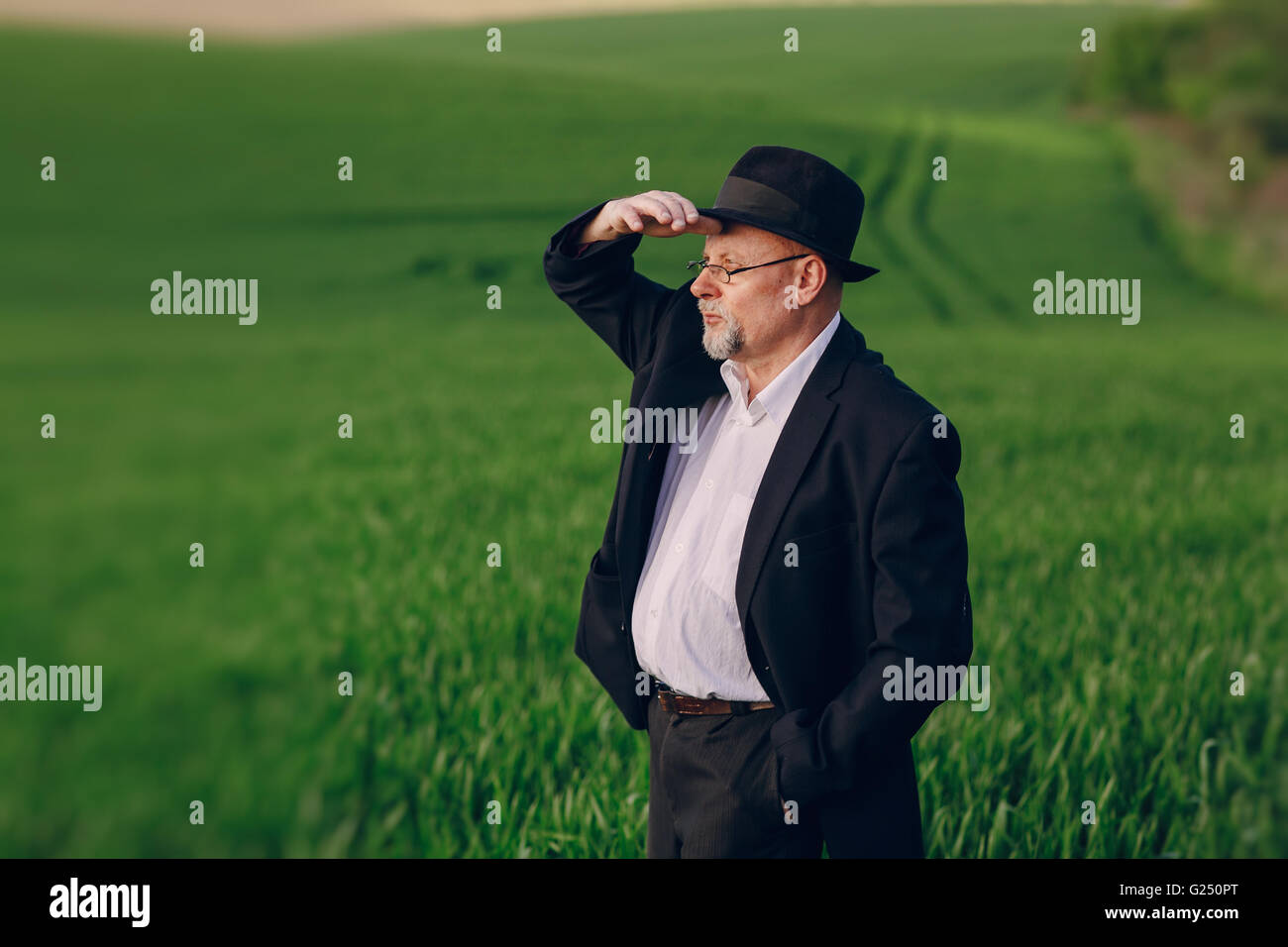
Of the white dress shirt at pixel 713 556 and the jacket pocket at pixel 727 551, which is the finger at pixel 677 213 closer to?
the white dress shirt at pixel 713 556

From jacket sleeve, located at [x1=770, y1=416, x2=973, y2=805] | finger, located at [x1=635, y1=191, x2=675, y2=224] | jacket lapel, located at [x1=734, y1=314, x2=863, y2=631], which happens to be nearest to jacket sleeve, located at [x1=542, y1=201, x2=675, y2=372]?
finger, located at [x1=635, y1=191, x2=675, y2=224]

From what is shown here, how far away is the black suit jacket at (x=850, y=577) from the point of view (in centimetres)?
246

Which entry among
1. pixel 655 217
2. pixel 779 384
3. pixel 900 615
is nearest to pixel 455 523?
pixel 779 384

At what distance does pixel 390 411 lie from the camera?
13453mm

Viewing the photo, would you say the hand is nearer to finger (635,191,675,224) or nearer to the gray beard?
finger (635,191,675,224)

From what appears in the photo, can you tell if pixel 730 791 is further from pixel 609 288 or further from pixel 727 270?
pixel 609 288

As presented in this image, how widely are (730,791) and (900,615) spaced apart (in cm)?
64

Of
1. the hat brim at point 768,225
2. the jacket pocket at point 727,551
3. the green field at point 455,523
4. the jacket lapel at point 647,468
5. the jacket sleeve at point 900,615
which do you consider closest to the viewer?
the jacket sleeve at point 900,615

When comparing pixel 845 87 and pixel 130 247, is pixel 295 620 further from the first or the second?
pixel 845 87

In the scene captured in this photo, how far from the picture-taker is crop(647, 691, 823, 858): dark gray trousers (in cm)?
266

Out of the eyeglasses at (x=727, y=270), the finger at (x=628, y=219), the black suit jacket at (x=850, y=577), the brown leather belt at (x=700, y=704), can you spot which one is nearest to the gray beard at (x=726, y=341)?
the eyeglasses at (x=727, y=270)

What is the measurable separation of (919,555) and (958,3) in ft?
286

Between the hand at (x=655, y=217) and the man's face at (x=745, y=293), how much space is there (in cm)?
8

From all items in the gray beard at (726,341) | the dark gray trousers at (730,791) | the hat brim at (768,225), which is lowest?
the dark gray trousers at (730,791)
